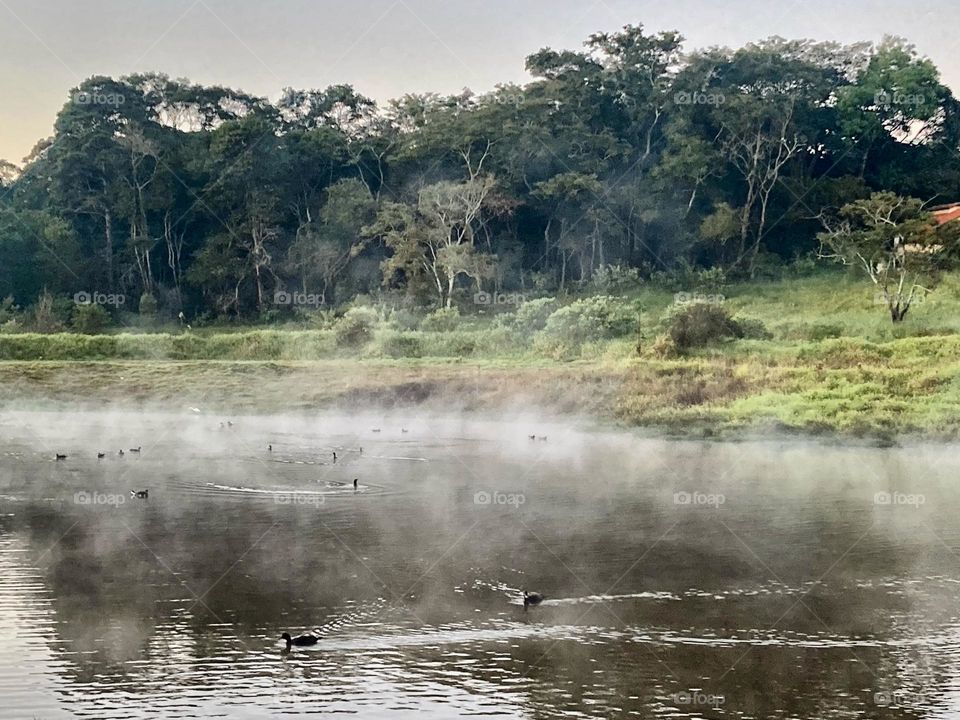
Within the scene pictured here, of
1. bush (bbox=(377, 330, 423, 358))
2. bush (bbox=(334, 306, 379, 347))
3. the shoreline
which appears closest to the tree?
the shoreline

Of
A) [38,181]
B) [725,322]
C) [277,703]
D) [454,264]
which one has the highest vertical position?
[38,181]

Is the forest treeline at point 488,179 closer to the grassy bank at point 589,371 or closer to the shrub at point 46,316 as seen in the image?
the shrub at point 46,316

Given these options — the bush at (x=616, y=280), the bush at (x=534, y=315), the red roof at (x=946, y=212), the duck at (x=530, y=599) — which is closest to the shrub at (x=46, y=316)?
the bush at (x=534, y=315)

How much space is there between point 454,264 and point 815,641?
31.9 metres

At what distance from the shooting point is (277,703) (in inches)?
393

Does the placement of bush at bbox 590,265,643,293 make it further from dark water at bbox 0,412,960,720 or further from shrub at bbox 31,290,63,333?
dark water at bbox 0,412,960,720

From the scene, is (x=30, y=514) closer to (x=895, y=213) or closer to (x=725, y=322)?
(x=725, y=322)

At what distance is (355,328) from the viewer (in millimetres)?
37406

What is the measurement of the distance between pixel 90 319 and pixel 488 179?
1468cm

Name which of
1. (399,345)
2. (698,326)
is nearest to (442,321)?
(399,345)

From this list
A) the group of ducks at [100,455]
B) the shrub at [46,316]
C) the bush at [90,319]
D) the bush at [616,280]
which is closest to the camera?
the group of ducks at [100,455]

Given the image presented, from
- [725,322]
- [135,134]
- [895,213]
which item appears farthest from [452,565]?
[135,134]

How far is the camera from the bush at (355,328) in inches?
1464

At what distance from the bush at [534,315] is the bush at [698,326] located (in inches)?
172
